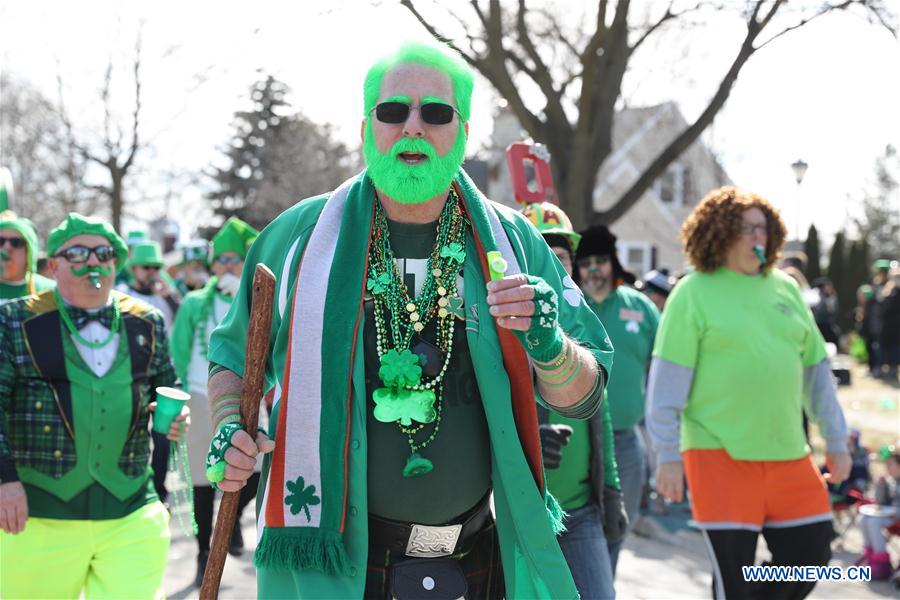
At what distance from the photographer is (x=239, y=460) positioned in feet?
7.31

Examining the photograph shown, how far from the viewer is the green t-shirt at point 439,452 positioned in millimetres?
2502

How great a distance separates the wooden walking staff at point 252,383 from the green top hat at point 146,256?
27.1 ft

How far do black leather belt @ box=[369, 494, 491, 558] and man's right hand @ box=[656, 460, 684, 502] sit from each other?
211 centimetres

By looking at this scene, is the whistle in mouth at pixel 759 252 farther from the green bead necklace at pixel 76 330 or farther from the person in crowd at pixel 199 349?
the person in crowd at pixel 199 349

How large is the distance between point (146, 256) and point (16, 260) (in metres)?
4.71

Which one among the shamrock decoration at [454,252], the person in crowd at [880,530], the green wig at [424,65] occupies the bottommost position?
the person in crowd at [880,530]

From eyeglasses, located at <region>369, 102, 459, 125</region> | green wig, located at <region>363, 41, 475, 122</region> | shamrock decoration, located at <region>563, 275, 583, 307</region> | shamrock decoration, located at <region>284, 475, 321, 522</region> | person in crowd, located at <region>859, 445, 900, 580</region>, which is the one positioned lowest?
person in crowd, located at <region>859, 445, 900, 580</region>

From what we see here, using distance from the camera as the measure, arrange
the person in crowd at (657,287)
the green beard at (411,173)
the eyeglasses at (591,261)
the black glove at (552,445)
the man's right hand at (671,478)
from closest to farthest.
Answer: the green beard at (411,173) < the black glove at (552,445) < the man's right hand at (671,478) < the eyeglasses at (591,261) < the person in crowd at (657,287)

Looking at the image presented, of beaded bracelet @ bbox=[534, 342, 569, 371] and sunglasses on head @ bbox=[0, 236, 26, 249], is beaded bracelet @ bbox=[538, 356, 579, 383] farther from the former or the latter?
sunglasses on head @ bbox=[0, 236, 26, 249]

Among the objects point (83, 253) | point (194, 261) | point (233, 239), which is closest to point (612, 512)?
point (83, 253)

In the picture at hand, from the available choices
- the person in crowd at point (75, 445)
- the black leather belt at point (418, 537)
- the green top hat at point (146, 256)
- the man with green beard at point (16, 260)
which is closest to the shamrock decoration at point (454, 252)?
the black leather belt at point (418, 537)

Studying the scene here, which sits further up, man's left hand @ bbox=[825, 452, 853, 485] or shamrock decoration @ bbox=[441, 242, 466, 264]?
shamrock decoration @ bbox=[441, 242, 466, 264]

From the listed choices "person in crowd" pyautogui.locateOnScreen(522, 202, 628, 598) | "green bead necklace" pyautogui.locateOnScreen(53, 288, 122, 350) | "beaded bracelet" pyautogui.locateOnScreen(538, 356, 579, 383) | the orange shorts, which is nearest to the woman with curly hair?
the orange shorts

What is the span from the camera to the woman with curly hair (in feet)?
13.8
